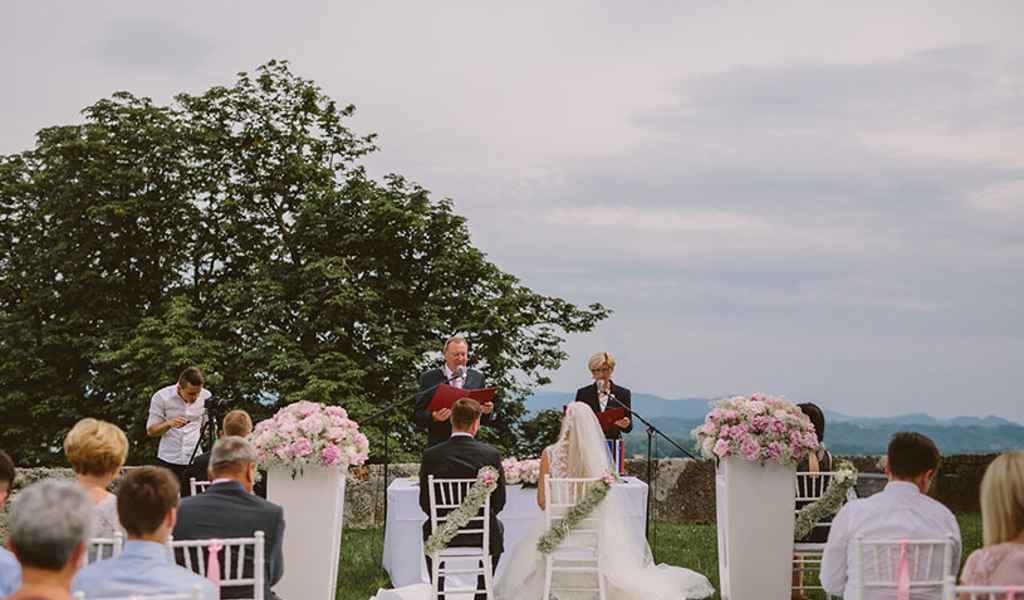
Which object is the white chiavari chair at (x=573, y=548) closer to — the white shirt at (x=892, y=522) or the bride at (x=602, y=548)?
the bride at (x=602, y=548)

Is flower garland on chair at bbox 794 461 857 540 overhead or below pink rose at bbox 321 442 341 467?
below

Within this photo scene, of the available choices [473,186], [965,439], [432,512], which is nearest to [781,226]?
[473,186]

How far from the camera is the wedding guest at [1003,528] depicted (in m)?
3.91

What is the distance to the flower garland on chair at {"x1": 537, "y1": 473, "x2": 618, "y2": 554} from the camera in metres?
7.28

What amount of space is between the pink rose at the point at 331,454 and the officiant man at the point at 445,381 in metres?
1.32

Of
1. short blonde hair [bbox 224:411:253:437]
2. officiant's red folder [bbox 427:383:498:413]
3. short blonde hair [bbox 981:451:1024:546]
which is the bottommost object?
short blonde hair [bbox 981:451:1024:546]

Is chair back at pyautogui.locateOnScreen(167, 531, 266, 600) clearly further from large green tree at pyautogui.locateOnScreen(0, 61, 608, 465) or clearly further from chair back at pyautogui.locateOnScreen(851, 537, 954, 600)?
large green tree at pyautogui.locateOnScreen(0, 61, 608, 465)

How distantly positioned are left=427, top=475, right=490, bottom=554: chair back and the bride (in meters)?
0.41

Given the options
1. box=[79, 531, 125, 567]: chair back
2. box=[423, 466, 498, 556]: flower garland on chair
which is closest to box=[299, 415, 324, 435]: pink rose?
box=[423, 466, 498, 556]: flower garland on chair

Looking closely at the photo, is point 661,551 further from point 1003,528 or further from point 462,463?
point 1003,528

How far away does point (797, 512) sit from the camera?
300 inches

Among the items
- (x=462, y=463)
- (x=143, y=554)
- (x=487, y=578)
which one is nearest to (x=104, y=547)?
(x=143, y=554)

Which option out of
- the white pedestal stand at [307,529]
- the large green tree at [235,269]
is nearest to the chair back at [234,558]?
the white pedestal stand at [307,529]

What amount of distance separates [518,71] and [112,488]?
856 cm
